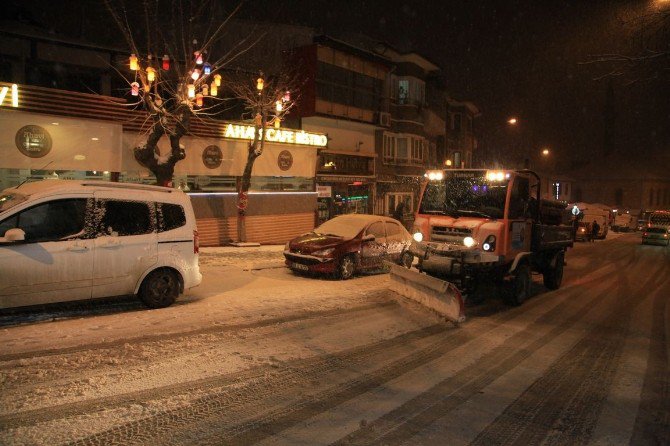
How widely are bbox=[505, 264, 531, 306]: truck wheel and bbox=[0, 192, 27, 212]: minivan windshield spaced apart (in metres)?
9.23

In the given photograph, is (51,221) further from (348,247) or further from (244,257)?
(244,257)

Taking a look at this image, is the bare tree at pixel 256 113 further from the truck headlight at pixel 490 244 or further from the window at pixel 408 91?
the window at pixel 408 91

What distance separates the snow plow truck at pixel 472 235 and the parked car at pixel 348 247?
104cm

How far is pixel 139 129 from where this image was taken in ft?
52.1

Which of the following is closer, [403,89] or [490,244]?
[490,244]

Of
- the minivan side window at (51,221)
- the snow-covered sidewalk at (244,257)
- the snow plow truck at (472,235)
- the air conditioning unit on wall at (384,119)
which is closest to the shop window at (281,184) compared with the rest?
the snow-covered sidewalk at (244,257)

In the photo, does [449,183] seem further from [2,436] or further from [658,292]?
[2,436]

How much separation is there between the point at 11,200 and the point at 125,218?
1630mm

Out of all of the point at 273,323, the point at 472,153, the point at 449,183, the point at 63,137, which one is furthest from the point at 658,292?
the point at 472,153

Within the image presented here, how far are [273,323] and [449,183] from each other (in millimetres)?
5406

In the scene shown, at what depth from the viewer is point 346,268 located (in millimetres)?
12680

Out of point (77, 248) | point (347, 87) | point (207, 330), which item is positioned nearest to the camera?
point (207, 330)

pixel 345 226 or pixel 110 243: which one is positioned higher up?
pixel 345 226

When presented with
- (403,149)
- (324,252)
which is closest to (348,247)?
(324,252)
